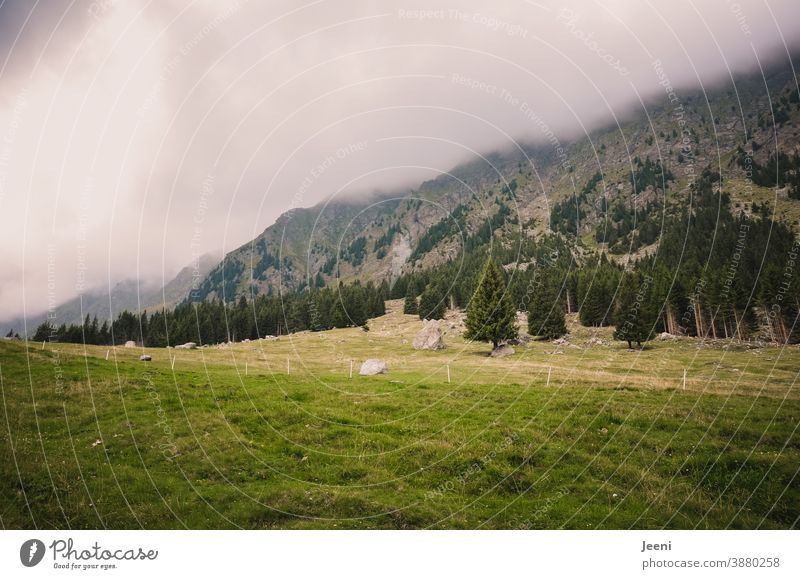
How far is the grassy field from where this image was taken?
424 inches

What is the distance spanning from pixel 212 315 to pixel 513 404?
384 ft

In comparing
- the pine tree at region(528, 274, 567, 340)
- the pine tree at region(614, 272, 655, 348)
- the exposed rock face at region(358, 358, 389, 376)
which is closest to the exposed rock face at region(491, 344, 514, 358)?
the pine tree at region(614, 272, 655, 348)

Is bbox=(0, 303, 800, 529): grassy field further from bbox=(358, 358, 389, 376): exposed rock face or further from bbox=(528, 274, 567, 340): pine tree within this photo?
bbox=(528, 274, 567, 340): pine tree

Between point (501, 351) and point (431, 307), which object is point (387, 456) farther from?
point (431, 307)

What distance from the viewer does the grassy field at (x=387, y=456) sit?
35.3 ft

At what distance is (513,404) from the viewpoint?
20484 millimetres

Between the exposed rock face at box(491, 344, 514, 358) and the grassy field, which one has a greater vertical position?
the grassy field

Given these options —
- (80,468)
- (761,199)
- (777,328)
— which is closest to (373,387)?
(80,468)

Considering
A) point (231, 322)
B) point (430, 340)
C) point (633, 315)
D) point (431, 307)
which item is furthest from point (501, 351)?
point (231, 322)

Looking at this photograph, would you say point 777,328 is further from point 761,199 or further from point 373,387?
point 761,199
